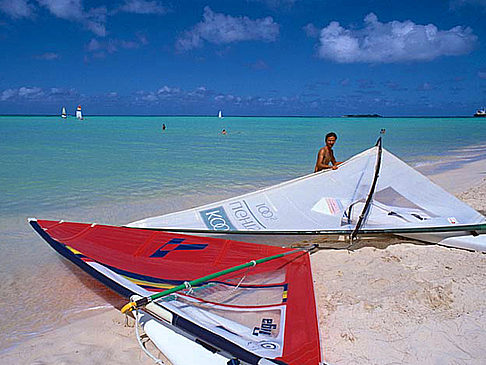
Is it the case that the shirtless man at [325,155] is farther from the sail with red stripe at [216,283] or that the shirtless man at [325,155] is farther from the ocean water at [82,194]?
the ocean water at [82,194]

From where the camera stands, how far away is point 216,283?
324cm

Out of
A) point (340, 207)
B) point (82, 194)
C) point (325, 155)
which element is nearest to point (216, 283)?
point (340, 207)

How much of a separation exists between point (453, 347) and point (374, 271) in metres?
1.37

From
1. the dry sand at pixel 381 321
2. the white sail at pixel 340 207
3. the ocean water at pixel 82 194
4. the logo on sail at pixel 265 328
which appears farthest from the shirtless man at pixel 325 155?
the logo on sail at pixel 265 328

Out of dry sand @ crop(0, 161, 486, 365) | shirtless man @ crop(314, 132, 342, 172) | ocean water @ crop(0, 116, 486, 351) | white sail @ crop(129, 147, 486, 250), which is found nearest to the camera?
dry sand @ crop(0, 161, 486, 365)

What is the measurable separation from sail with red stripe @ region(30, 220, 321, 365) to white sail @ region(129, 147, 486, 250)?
47 cm

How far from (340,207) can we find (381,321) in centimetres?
228

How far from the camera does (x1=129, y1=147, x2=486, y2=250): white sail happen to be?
471 cm

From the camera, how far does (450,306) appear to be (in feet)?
11.0

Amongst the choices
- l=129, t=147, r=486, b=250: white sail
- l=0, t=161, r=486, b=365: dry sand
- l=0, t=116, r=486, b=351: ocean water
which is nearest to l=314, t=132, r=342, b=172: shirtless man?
l=129, t=147, r=486, b=250: white sail

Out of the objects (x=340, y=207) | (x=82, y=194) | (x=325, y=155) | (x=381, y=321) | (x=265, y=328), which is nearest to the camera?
(x=265, y=328)

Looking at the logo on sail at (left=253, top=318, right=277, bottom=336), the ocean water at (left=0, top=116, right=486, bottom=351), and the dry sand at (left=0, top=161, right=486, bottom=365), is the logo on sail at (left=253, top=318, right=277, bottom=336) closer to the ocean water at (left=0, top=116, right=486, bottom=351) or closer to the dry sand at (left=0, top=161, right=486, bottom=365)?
the dry sand at (left=0, top=161, right=486, bottom=365)

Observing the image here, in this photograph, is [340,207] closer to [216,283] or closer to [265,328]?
[216,283]

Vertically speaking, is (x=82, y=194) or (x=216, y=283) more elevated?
(x=216, y=283)
